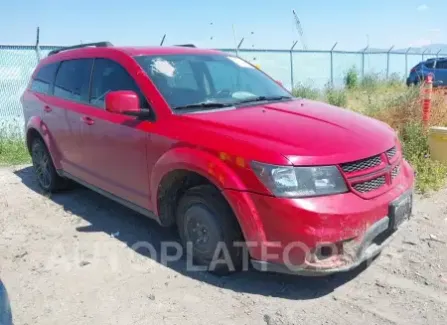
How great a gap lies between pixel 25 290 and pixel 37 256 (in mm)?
599

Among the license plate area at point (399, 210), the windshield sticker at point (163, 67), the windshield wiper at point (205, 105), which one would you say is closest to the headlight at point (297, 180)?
the license plate area at point (399, 210)

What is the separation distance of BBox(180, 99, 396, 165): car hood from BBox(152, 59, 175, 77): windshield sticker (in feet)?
2.11

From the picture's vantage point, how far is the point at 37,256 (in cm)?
390

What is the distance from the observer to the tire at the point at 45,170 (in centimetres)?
543

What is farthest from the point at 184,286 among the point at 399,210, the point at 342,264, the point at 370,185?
the point at 399,210

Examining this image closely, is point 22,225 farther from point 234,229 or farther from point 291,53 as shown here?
point 291,53

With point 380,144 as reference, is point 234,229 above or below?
below

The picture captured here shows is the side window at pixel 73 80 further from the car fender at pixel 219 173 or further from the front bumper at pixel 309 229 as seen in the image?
the front bumper at pixel 309 229

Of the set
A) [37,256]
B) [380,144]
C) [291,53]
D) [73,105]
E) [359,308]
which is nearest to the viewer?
[359,308]

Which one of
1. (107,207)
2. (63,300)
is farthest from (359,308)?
(107,207)

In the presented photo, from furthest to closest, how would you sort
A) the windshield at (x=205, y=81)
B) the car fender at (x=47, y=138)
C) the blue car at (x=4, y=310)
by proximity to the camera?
the car fender at (x=47, y=138) → the windshield at (x=205, y=81) → the blue car at (x=4, y=310)

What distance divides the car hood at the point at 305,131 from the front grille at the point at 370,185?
0.18 meters

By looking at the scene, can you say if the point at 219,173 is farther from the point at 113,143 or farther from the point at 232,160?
the point at 113,143

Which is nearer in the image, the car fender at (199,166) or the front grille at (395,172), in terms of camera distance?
the car fender at (199,166)
